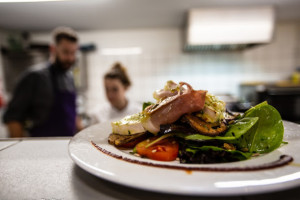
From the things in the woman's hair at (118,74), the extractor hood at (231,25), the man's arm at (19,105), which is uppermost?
the extractor hood at (231,25)

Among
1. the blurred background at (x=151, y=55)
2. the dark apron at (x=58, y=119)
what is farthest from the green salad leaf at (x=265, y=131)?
the blurred background at (x=151, y=55)

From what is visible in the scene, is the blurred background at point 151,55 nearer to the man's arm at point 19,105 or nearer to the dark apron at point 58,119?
the dark apron at point 58,119

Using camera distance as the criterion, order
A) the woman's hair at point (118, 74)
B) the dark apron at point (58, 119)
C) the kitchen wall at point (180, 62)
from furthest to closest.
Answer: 1. the kitchen wall at point (180, 62)
2. the woman's hair at point (118, 74)
3. the dark apron at point (58, 119)

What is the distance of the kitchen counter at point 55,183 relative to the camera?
501 mm

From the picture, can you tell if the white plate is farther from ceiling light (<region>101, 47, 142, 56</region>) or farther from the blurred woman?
ceiling light (<region>101, 47, 142, 56</region>)

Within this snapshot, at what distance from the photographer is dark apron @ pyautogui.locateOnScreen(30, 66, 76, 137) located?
245 cm

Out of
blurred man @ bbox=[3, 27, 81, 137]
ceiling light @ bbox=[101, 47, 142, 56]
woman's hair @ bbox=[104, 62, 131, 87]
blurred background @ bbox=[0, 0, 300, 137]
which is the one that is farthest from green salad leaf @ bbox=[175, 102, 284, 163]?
ceiling light @ bbox=[101, 47, 142, 56]

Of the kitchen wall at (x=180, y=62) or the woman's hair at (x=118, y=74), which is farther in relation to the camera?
the kitchen wall at (x=180, y=62)

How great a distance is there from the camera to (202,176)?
451 mm

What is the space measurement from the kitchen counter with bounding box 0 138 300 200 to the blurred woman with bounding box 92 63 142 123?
1817 mm

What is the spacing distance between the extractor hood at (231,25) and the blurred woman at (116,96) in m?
1.31

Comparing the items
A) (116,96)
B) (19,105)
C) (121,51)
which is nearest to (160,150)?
(116,96)

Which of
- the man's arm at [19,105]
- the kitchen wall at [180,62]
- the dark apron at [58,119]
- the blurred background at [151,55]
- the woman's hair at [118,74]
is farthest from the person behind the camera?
the kitchen wall at [180,62]

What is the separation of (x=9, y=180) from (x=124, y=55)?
373 cm
